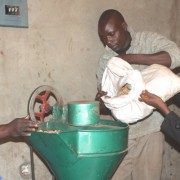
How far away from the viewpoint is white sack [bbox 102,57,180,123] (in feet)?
6.77

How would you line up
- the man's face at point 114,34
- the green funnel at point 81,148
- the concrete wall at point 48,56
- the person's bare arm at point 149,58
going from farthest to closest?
the concrete wall at point 48,56 < the man's face at point 114,34 < the person's bare arm at point 149,58 < the green funnel at point 81,148

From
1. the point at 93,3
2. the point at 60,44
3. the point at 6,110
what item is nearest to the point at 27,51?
the point at 60,44

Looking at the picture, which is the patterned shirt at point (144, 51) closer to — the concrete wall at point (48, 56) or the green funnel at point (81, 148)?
the concrete wall at point (48, 56)

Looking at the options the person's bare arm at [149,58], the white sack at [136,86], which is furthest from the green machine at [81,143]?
the person's bare arm at [149,58]

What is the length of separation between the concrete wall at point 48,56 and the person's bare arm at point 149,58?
1.97ft

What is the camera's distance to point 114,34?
242cm

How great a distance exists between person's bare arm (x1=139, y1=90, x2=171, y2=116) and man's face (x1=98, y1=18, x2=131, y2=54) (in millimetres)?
542

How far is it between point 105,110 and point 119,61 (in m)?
0.78

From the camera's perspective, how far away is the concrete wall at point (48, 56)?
2.53m

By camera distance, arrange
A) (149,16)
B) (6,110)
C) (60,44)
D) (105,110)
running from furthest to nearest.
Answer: (149,16), (105,110), (60,44), (6,110)

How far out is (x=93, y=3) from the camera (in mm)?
2822

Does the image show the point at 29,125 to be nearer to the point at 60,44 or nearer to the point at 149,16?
the point at 60,44

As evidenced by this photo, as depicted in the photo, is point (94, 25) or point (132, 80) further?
point (94, 25)

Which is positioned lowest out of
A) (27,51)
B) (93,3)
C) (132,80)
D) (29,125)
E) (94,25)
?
(29,125)
